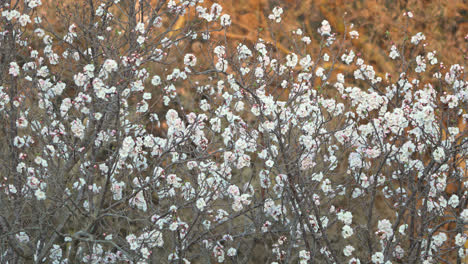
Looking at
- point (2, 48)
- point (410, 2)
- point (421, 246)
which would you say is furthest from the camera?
point (410, 2)

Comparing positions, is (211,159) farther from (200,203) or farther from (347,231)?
(347,231)

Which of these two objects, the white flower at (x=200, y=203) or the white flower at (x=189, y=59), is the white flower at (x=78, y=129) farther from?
the white flower at (x=200, y=203)

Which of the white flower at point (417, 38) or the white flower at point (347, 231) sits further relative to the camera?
the white flower at point (417, 38)

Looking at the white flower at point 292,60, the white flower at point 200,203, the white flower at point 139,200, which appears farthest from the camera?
the white flower at point 139,200

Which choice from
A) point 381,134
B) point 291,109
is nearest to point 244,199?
point 291,109

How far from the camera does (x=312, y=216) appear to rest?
16.4 ft

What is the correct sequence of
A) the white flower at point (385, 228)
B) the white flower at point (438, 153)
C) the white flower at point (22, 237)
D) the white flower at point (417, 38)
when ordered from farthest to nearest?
the white flower at point (417, 38)
the white flower at point (22, 237)
the white flower at point (385, 228)
the white flower at point (438, 153)

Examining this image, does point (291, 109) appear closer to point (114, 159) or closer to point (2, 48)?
point (114, 159)

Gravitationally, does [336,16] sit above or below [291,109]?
above

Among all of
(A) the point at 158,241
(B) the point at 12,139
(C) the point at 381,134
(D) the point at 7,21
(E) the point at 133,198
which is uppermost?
(D) the point at 7,21

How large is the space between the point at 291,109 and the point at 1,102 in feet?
8.74

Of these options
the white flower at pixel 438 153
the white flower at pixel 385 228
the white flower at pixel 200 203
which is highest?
the white flower at pixel 438 153

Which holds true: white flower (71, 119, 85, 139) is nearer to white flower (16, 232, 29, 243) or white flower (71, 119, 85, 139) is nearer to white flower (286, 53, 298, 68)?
white flower (16, 232, 29, 243)

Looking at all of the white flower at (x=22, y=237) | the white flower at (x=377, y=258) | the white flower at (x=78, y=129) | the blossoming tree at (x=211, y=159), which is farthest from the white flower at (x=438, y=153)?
the white flower at (x=22, y=237)
